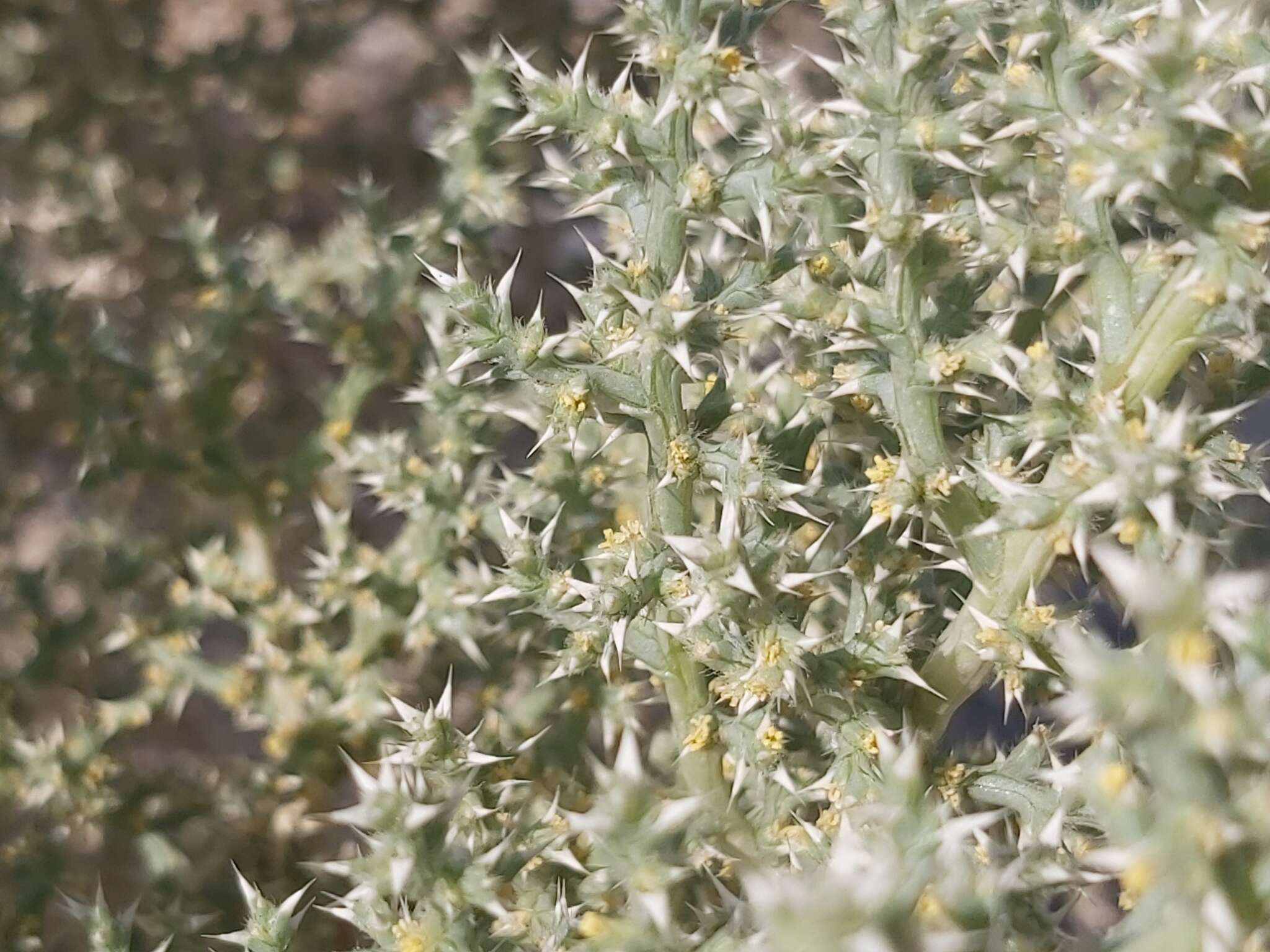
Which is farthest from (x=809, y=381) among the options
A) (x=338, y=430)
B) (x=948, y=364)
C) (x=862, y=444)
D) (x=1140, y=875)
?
(x=338, y=430)

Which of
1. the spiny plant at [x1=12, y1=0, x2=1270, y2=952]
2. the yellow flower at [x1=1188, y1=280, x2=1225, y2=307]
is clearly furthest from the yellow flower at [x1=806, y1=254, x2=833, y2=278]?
the yellow flower at [x1=1188, y1=280, x2=1225, y2=307]

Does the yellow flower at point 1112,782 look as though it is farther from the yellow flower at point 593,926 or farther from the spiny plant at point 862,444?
the yellow flower at point 593,926

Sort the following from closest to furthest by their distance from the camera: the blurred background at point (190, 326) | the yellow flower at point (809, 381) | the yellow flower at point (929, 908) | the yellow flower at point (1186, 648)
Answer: the yellow flower at point (1186, 648) < the yellow flower at point (929, 908) < the yellow flower at point (809, 381) < the blurred background at point (190, 326)

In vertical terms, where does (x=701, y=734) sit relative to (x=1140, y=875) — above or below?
below

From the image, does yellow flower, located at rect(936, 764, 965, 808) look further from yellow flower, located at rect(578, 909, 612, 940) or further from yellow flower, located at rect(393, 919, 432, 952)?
yellow flower, located at rect(393, 919, 432, 952)

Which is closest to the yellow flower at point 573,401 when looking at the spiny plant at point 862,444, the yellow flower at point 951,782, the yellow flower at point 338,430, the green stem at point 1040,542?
the spiny plant at point 862,444

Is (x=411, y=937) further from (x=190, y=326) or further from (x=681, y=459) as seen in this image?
(x=190, y=326)

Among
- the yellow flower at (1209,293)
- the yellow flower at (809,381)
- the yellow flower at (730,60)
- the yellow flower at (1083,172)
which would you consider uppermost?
the yellow flower at (730,60)
